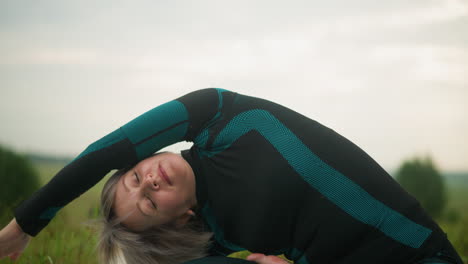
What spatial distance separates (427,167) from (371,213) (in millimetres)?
3547

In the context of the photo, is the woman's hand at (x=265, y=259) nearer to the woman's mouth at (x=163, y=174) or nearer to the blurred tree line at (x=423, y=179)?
the woman's mouth at (x=163, y=174)

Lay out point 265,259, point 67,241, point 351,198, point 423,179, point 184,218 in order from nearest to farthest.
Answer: point 351,198 < point 265,259 < point 184,218 < point 67,241 < point 423,179

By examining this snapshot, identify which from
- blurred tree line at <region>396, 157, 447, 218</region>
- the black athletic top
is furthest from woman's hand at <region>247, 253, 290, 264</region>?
blurred tree line at <region>396, 157, 447, 218</region>

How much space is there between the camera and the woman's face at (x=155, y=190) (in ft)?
5.19

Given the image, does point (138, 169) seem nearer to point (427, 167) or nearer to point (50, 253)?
point (50, 253)

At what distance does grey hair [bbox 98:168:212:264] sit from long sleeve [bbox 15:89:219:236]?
0.15 metres

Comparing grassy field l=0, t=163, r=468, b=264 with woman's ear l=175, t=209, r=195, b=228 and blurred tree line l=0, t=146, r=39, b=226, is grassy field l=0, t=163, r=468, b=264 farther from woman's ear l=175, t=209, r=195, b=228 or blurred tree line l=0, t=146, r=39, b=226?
woman's ear l=175, t=209, r=195, b=228

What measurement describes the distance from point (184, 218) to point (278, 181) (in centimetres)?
44

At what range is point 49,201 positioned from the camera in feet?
5.22

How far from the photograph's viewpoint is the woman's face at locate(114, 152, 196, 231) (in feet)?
5.19

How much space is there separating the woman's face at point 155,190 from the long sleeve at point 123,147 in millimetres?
56

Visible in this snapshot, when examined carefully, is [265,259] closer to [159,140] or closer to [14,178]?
[159,140]

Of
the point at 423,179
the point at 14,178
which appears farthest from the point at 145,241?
the point at 423,179

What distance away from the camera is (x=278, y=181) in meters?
1.54
